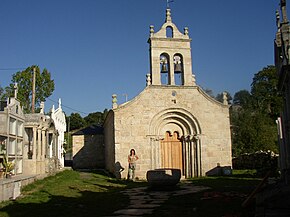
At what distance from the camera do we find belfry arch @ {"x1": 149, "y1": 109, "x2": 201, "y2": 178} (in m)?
20.1

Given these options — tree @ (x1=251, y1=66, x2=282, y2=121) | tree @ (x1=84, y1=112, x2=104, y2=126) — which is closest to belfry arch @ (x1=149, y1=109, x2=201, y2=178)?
tree @ (x1=251, y1=66, x2=282, y2=121)

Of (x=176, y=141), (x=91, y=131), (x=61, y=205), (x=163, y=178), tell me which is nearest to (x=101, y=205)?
(x=61, y=205)

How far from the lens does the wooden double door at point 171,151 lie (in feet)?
67.7

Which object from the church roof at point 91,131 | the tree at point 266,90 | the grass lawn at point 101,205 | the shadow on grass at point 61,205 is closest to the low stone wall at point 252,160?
the church roof at point 91,131

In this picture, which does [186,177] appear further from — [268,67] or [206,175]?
[268,67]

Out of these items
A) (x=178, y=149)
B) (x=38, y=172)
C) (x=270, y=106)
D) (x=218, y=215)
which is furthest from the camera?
(x=270, y=106)

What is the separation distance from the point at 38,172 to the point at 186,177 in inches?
339

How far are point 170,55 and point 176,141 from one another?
5.37m

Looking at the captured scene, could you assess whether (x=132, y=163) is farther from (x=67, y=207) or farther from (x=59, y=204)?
(x=67, y=207)

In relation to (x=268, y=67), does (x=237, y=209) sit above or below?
below

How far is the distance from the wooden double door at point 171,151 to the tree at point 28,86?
19025 mm

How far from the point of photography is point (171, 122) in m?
20.8

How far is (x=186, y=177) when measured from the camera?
20.4 m

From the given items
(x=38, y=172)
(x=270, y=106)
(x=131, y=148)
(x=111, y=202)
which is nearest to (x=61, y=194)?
(x=111, y=202)
